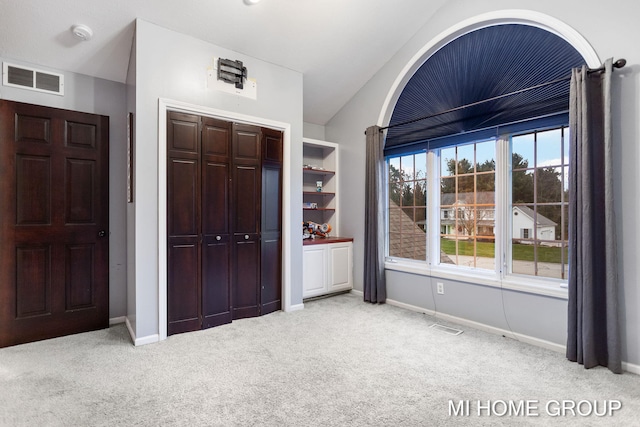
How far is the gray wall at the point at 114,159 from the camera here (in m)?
3.25

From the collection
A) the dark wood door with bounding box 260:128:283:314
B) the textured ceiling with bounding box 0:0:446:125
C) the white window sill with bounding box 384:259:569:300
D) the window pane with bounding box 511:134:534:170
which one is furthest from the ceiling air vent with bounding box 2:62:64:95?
the window pane with bounding box 511:134:534:170

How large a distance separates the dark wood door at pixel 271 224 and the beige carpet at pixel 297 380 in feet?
1.91

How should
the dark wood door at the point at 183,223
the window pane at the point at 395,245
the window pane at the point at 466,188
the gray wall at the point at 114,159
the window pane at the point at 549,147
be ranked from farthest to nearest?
the window pane at the point at 395,245 < the window pane at the point at 466,188 < the gray wall at the point at 114,159 < the dark wood door at the point at 183,223 < the window pane at the point at 549,147

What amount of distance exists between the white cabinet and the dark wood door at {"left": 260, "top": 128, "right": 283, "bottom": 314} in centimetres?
43

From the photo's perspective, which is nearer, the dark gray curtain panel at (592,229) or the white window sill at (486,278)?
the dark gray curtain panel at (592,229)

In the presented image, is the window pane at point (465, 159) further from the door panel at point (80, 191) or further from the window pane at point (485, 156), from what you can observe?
the door panel at point (80, 191)

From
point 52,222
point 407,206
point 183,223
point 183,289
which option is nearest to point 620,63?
point 407,206

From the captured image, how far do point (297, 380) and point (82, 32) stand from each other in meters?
3.23

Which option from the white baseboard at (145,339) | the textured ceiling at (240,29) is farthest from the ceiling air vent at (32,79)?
the white baseboard at (145,339)

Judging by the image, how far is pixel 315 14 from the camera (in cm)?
319

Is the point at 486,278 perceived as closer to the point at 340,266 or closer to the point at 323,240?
the point at 340,266

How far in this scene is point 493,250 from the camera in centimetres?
331

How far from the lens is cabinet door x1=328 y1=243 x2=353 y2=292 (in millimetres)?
4316

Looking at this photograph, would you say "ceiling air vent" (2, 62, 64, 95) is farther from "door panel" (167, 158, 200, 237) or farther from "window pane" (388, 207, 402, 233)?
"window pane" (388, 207, 402, 233)
